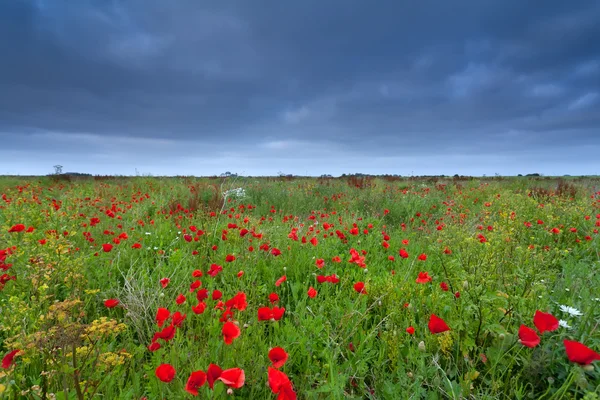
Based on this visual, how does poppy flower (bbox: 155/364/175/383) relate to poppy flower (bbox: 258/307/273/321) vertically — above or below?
below

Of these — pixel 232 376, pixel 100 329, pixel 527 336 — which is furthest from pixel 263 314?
pixel 527 336

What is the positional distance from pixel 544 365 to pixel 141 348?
226 cm

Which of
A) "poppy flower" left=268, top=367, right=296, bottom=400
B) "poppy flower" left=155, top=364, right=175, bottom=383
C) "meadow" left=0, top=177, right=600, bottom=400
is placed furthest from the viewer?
"meadow" left=0, top=177, right=600, bottom=400

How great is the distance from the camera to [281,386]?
1066 mm

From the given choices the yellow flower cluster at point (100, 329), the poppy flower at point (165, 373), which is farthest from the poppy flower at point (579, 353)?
the yellow flower cluster at point (100, 329)

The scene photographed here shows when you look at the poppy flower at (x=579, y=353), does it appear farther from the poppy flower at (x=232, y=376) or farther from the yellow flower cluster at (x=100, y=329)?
the yellow flower cluster at (x=100, y=329)

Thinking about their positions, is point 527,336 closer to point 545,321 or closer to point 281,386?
point 545,321

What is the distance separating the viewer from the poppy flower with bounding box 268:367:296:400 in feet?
3.32

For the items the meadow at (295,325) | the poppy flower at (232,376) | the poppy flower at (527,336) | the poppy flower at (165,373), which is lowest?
the meadow at (295,325)

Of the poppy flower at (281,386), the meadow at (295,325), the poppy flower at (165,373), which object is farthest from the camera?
the meadow at (295,325)

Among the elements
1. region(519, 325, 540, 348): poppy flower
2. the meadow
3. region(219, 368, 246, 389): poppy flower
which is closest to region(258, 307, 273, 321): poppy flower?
the meadow

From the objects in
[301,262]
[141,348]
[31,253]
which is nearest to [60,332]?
[141,348]

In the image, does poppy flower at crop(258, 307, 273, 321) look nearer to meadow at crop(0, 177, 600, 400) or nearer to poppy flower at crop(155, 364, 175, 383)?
meadow at crop(0, 177, 600, 400)

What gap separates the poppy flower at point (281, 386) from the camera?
101 centimetres
